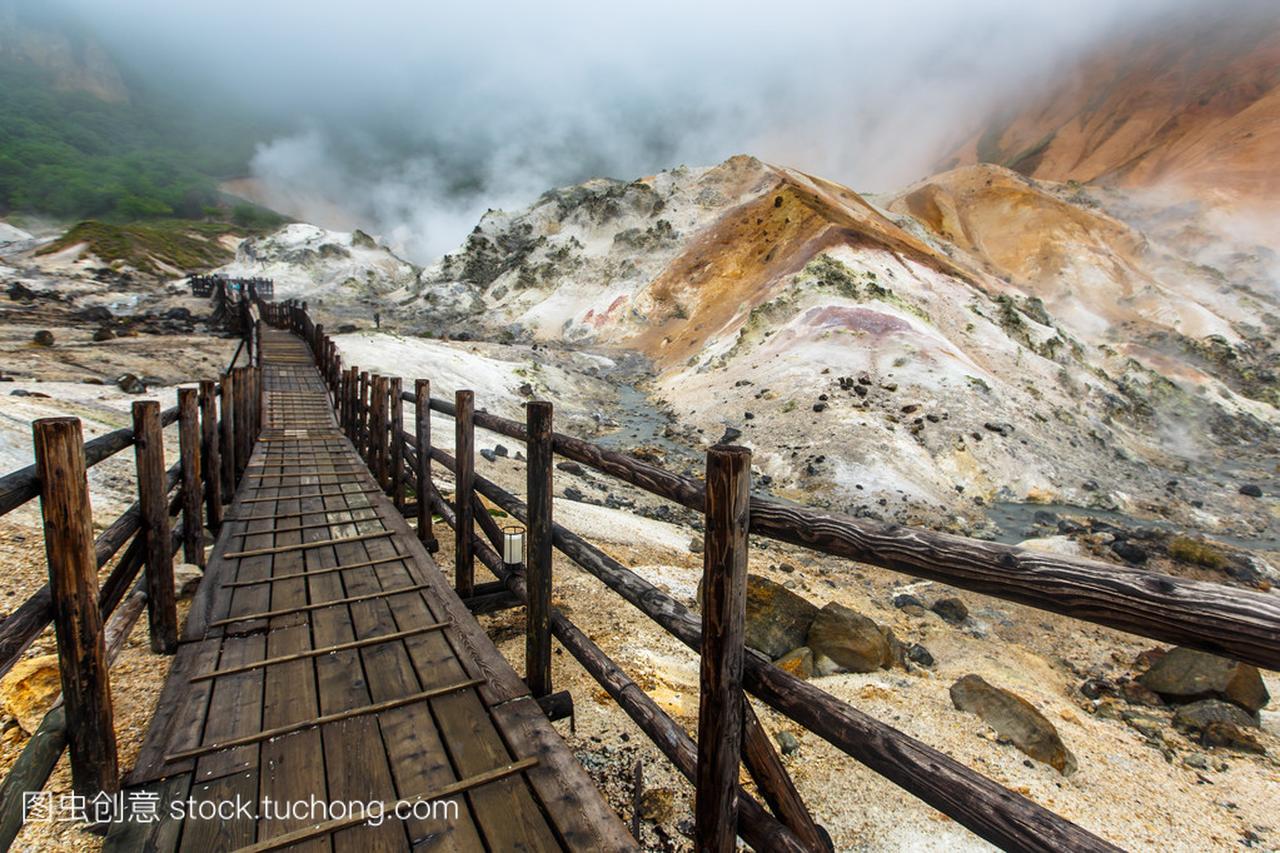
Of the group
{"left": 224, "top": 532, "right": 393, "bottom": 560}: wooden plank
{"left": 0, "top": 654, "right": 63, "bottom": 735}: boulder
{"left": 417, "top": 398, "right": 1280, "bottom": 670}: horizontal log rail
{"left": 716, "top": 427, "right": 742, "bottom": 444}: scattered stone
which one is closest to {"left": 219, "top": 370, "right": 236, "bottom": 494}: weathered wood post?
{"left": 224, "top": 532, "right": 393, "bottom": 560}: wooden plank

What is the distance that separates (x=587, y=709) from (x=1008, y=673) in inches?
197

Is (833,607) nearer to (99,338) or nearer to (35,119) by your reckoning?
(99,338)

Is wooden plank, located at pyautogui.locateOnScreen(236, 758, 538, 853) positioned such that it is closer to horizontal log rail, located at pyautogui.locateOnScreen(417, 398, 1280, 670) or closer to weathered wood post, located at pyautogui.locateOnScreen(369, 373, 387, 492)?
horizontal log rail, located at pyautogui.locateOnScreen(417, 398, 1280, 670)

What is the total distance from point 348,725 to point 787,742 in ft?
9.78

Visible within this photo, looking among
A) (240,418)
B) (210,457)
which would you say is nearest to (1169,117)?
(240,418)

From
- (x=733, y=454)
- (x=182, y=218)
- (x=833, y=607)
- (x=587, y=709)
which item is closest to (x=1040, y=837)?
(x=733, y=454)

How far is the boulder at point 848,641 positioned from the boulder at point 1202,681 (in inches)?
107

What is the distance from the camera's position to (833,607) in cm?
612

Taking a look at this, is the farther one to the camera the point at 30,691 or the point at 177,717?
the point at 30,691

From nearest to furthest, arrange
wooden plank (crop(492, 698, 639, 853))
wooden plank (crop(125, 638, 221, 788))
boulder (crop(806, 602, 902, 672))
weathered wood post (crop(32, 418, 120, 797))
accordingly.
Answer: weathered wood post (crop(32, 418, 120, 797)), wooden plank (crop(492, 698, 639, 853)), wooden plank (crop(125, 638, 221, 788)), boulder (crop(806, 602, 902, 672))

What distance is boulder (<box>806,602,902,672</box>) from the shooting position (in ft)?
18.9

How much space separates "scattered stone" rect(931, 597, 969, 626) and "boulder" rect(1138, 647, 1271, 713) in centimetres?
229

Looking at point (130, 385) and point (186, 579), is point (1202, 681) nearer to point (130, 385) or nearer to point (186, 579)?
point (186, 579)

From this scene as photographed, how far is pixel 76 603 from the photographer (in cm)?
242
